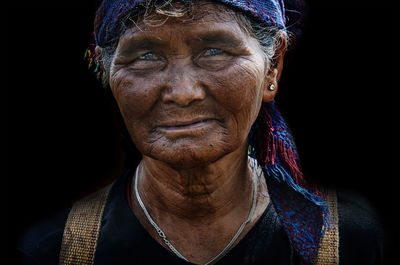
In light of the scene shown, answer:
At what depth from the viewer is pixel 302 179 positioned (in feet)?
7.29

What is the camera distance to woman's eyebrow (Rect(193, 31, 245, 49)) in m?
1.71

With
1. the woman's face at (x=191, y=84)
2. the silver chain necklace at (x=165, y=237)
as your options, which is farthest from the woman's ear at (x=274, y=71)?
the silver chain necklace at (x=165, y=237)

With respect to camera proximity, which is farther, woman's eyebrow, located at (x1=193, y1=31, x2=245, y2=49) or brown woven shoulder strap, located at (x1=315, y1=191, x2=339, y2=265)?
brown woven shoulder strap, located at (x1=315, y1=191, x2=339, y2=265)

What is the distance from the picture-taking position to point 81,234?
6.61ft

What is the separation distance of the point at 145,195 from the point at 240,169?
52 centimetres

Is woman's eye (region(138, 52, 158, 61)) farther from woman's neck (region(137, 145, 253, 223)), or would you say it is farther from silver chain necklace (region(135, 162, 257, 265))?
silver chain necklace (region(135, 162, 257, 265))

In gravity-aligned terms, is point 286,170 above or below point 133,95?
below

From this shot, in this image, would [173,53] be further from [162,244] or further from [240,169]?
[162,244]

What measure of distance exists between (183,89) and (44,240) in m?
1.10

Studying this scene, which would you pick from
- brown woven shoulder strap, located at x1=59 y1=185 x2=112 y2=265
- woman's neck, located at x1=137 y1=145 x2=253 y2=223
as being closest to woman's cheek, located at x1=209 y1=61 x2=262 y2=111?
woman's neck, located at x1=137 y1=145 x2=253 y2=223

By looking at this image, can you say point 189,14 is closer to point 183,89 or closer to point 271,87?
point 183,89

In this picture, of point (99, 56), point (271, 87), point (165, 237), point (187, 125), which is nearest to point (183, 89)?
point (187, 125)

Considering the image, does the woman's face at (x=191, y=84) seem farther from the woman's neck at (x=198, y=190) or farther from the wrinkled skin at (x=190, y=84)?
the woman's neck at (x=198, y=190)

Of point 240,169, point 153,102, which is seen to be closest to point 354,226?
point 240,169
